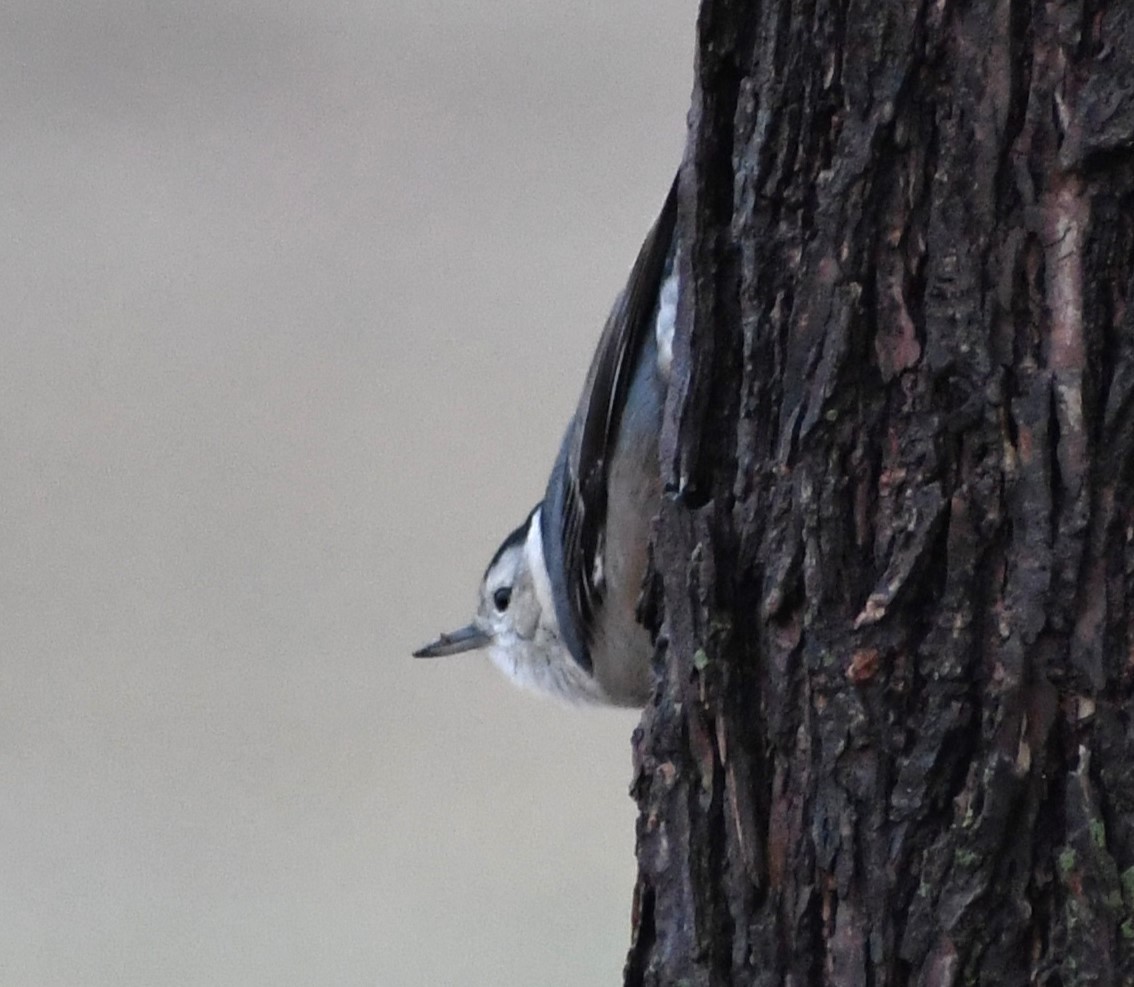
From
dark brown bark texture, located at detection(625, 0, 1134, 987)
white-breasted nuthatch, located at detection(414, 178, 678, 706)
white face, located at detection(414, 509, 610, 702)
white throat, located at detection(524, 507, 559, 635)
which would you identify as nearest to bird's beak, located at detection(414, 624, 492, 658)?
white face, located at detection(414, 509, 610, 702)

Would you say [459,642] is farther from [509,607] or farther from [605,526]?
[605,526]

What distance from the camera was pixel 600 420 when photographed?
5.18ft

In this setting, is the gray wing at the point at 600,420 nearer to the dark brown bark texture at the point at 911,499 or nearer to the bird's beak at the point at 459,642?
the dark brown bark texture at the point at 911,499

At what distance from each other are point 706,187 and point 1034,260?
0.26 meters

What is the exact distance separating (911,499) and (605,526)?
2.22 feet

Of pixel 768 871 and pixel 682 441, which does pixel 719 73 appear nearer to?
pixel 682 441

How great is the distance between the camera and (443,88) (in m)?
3.68

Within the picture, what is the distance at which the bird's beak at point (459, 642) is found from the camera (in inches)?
98.4

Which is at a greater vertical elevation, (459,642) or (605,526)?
(605,526)

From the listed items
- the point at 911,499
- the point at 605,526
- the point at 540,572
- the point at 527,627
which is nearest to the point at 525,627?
the point at 527,627

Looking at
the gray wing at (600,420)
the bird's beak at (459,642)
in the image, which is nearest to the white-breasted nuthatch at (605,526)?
the gray wing at (600,420)

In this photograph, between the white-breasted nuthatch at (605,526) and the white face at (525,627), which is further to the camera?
the white face at (525,627)

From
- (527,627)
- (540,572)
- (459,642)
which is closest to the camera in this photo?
(540,572)

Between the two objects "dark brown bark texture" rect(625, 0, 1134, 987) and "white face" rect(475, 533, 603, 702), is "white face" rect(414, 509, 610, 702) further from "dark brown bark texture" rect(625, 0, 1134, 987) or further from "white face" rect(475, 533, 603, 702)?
"dark brown bark texture" rect(625, 0, 1134, 987)
